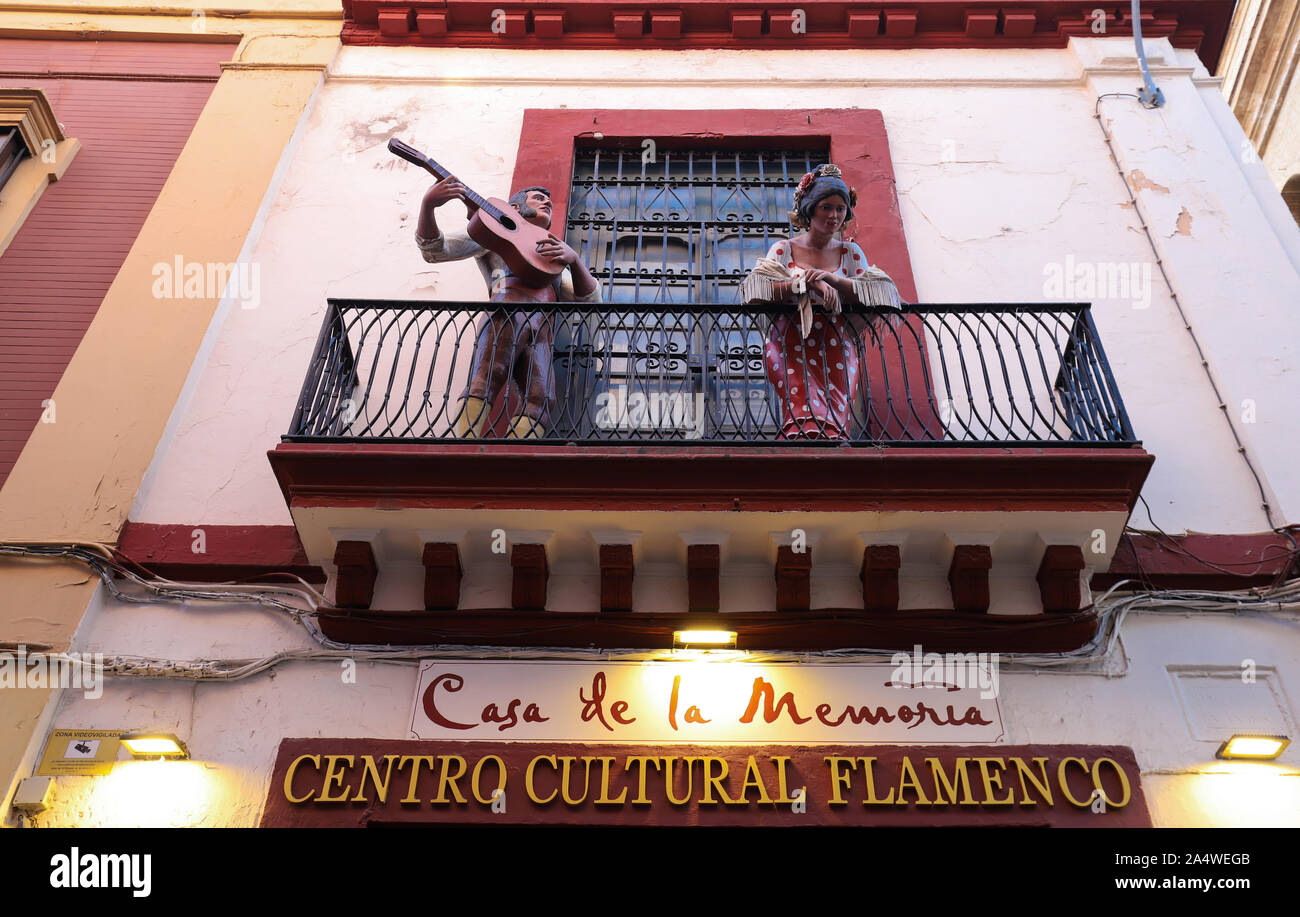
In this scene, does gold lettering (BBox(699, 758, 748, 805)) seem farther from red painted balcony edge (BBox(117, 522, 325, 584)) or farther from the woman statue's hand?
the woman statue's hand

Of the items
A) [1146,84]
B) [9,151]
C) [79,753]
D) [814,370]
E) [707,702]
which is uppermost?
[1146,84]

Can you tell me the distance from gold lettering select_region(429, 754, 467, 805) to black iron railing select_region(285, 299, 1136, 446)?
4.79ft

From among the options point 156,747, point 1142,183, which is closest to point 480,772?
point 156,747

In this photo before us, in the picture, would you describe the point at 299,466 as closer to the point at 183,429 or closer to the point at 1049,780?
the point at 183,429

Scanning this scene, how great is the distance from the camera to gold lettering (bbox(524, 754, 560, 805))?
4.80 metres

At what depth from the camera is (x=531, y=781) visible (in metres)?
4.86

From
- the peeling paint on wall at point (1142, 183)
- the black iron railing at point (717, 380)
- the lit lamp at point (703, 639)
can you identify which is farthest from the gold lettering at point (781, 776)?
the peeling paint on wall at point (1142, 183)

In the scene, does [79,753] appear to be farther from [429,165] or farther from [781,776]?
[429,165]

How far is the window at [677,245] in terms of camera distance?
6.54 meters

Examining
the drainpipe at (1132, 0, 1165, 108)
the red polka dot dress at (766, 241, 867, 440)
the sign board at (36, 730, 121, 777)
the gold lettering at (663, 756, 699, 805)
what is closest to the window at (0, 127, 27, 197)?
the sign board at (36, 730, 121, 777)

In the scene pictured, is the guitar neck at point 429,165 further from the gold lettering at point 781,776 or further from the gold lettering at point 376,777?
the gold lettering at point 781,776

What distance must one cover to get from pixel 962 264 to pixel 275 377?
4.12 metres

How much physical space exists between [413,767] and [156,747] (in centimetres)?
110

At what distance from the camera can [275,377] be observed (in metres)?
6.52
